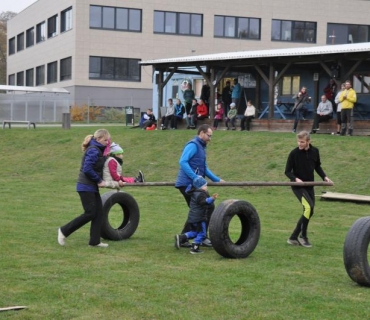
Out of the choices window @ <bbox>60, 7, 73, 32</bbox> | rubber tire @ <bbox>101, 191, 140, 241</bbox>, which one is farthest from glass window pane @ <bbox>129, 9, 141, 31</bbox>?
rubber tire @ <bbox>101, 191, 140, 241</bbox>

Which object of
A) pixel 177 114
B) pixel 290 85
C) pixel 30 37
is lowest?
pixel 177 114

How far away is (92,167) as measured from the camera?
35.3 feet

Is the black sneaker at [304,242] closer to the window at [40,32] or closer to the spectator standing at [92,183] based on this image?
the spectator standing at [92,183]

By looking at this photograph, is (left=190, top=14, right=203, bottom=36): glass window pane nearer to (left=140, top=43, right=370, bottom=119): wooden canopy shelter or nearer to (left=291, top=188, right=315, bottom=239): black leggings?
(left=140, top=43, right=370, bottom=119): wooden canopy shelter

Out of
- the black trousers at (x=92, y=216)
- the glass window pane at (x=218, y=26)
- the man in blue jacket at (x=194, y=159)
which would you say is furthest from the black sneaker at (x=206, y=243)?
the glass window pane at (x=218, y=26)

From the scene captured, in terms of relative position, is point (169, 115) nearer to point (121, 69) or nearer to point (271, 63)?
point (271, 63)

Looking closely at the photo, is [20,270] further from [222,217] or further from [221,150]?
[221,150]

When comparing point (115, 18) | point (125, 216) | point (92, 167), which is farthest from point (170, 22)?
point (92, 167)

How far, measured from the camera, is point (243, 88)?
35438 mm

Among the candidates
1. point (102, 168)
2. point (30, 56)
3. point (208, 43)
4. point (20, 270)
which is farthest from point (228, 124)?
point (30, 56)

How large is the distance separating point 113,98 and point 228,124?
26386 mm

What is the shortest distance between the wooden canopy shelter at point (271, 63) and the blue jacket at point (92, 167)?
18496mm

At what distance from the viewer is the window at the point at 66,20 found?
57.0m

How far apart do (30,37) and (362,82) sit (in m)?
44.3
